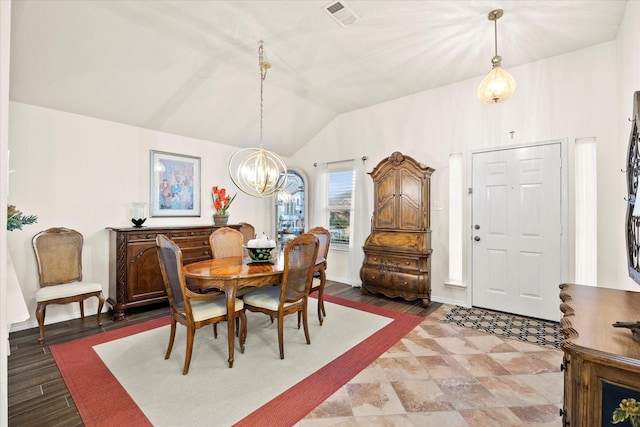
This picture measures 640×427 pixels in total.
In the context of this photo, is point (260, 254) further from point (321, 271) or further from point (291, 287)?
point (321, 271)

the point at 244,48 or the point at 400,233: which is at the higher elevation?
the point at 244,48

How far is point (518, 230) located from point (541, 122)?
1281 millimetres

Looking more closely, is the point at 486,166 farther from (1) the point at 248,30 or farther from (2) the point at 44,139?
(2) the point at 44,139

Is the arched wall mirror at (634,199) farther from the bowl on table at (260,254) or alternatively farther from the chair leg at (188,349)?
the chair leg at (188,349)

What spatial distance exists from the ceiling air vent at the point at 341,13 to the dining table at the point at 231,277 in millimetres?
2267

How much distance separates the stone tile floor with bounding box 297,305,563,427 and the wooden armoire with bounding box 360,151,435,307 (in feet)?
A: 3.68

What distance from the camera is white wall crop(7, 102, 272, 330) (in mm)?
3111

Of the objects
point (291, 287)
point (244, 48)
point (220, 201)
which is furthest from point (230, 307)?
point (220, 201)

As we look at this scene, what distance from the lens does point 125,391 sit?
204 cm

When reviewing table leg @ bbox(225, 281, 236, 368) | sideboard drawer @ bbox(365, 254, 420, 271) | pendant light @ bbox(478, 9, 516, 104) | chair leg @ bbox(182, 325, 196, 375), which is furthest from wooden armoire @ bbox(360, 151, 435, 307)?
chair leg @ bbox(182, 325, 196, 375)

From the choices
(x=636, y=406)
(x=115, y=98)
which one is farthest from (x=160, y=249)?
(x=636, y=406)

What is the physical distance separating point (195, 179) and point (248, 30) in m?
2.55

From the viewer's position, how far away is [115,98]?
3396 mm

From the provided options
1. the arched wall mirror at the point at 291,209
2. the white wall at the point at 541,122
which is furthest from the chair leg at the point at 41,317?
the white wall at the point at 541,122
